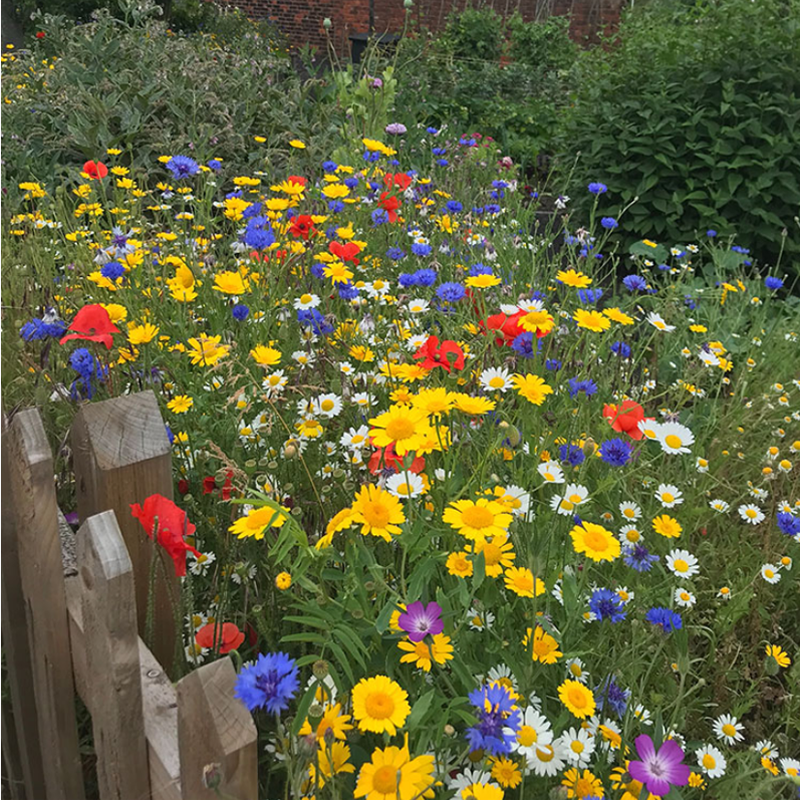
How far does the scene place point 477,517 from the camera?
942 millimetres

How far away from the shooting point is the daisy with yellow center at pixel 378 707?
0.78 m

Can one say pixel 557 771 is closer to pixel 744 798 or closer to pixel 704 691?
pixel 744 798

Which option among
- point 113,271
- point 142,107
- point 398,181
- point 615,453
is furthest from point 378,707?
point 142,107

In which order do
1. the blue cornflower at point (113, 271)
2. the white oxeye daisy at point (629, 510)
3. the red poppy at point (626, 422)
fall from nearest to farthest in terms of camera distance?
the red poppy at point (626, 422), the white oxeye daisy at point (629, 510), the blue cornflower at point (113, 271)

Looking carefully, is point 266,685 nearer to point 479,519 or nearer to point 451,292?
point 479,519

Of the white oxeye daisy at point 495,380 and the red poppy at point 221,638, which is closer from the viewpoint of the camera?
the red poppy at point 221,638

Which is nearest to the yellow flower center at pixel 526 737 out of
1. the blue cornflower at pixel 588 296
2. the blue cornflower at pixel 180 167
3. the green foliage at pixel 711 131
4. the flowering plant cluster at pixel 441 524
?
the flowering plant cluster at pixel 441 524

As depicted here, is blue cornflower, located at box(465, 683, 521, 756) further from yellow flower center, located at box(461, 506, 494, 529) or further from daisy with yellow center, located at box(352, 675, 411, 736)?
yellow flower center, located at box(461, 506, 494, 529)

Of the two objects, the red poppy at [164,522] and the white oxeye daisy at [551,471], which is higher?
the red poppy at [164,522]

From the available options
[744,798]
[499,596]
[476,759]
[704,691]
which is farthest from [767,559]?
[476,759]

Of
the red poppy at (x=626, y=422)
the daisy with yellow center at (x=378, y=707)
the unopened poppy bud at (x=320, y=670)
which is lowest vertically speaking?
the red poppy at (x=626, y=422)

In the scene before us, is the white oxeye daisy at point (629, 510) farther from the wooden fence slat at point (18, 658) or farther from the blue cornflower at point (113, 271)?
the blue cornflower at point (113, 271)

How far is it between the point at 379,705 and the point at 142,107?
4.27 metres

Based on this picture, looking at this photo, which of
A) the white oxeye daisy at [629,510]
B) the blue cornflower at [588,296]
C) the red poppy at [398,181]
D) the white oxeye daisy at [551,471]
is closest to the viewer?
the white oxeye daisy at [551,471]
